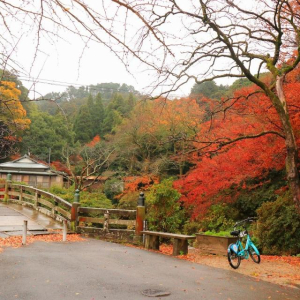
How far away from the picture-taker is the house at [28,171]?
34406mm

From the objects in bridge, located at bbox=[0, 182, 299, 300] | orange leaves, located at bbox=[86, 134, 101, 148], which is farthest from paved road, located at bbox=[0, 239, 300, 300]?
orange leaves, located at bbox=[86, 134, 101, 148]

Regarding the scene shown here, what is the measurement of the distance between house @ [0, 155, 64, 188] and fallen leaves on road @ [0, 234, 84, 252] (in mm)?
22715

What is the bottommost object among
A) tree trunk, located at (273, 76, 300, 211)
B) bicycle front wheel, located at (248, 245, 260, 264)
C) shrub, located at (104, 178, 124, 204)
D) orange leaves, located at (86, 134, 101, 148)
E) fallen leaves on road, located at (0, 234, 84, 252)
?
fallen leaves on road, located at (0, 234, 84, 252)

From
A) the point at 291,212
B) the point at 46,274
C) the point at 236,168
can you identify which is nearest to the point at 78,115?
the point at 236,168

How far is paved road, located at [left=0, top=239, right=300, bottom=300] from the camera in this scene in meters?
5.51

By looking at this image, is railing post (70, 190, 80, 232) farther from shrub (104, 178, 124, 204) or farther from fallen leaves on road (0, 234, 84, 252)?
shrub (104, 178, 124, 204)

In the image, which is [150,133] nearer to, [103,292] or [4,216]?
[4,216]

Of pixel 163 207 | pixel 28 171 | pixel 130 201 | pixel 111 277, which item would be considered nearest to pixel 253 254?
pixel 111 277

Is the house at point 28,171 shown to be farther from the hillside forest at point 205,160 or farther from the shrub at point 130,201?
the shrub at point 130,201

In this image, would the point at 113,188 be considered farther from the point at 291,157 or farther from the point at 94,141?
the point at 291,157

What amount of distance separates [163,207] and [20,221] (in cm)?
552

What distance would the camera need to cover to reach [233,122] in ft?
59.0

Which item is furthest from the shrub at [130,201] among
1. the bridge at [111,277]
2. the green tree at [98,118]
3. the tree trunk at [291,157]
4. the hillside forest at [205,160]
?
the green tree at [98,118]

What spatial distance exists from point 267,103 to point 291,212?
13.4 feet
